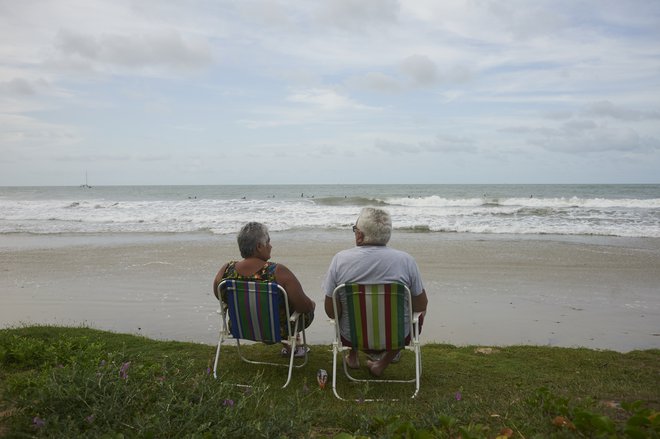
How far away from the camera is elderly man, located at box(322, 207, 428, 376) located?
4508 millimetres

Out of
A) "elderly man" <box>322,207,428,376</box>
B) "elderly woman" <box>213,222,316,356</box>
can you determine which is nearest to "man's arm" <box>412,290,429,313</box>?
"elderly man" <box>322,207,428,376</box>

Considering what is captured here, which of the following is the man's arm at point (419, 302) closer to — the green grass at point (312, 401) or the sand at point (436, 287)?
the green grass at point (312, 401)

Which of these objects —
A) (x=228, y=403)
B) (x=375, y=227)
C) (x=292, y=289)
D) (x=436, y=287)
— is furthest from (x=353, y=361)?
(x=436, y=287)

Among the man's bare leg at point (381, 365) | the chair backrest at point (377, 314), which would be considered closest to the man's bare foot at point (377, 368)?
the man's bare leg at point (381, 365)

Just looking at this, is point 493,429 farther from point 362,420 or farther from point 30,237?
point 30,237

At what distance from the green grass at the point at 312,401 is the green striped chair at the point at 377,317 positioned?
0.38 meters

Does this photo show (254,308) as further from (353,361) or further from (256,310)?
(353,361)

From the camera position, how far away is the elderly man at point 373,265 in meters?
4.51

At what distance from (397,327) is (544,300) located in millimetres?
4858

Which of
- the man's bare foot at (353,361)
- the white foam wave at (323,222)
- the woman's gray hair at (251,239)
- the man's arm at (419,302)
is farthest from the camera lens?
the white foam wave at (323,222)

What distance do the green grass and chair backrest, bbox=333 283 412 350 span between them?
1.41 feet

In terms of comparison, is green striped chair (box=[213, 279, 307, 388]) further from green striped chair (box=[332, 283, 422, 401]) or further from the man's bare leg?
the man's bare leg

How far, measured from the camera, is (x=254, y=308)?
4.54 m

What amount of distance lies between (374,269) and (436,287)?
196 inches
